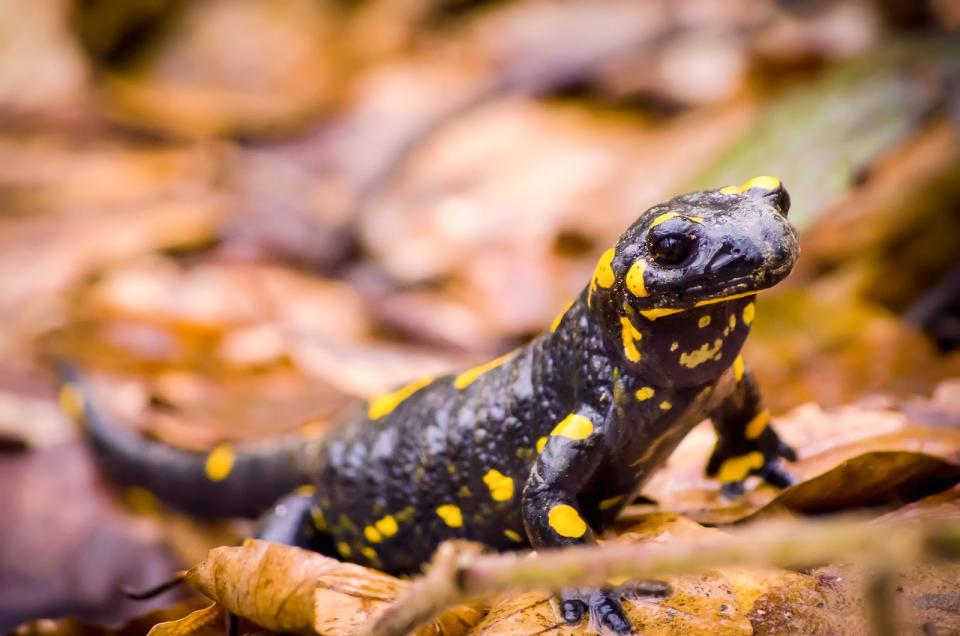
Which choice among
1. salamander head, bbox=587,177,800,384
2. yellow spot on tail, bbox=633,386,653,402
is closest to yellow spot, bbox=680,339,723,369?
salamander head, bbox=587,177,800,384

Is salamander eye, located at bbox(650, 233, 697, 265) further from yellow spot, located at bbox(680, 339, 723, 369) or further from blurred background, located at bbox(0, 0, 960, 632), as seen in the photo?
blurred background, located at bbox(0, 0, 960, 632)

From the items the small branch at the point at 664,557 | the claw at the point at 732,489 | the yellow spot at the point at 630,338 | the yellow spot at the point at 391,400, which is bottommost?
the claw at the point at 732,489

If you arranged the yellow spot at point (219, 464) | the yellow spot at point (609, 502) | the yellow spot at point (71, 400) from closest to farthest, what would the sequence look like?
1. the yellow spot at point (609, 502)
2. the yellow spot at point (219, 464)
3. the yellow spot at point (71, 400)

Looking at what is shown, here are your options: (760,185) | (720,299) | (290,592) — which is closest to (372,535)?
(290,592)

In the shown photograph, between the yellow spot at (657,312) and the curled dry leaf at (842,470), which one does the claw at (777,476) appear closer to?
the curled dry leaf at (842,470)

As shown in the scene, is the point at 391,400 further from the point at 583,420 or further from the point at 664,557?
the point at 664,557

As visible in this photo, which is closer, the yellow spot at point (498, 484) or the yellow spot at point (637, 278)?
the yellow spot at point (637, 278)

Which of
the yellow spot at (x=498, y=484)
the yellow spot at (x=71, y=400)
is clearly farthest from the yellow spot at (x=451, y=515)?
the yellow spot at (x=71, y=400)
